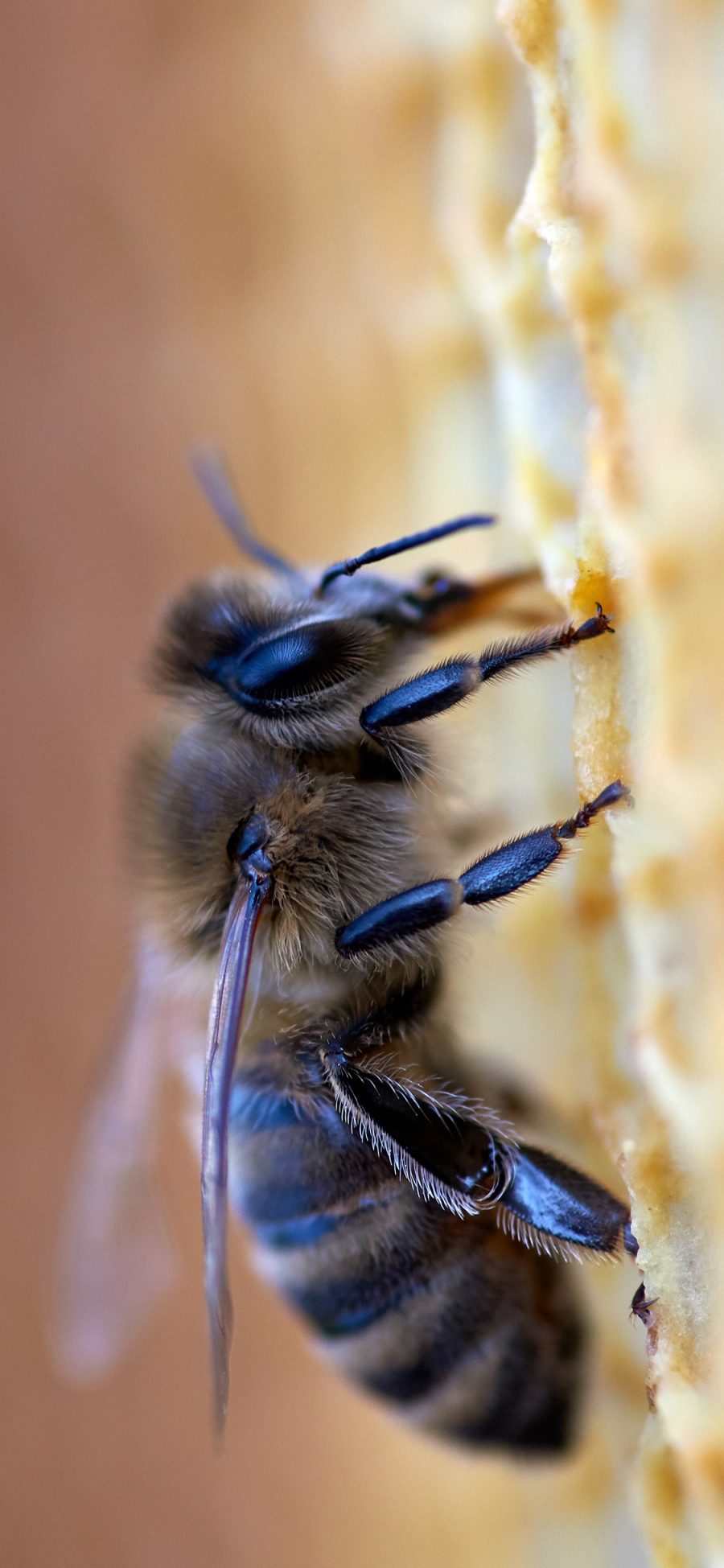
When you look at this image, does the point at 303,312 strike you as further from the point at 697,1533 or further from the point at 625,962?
the point at 697,1533

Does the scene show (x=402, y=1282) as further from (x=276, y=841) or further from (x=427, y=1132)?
(x=276, y=841)

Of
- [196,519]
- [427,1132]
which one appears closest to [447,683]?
[427,1132]

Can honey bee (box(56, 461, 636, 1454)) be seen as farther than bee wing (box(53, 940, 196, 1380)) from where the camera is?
No

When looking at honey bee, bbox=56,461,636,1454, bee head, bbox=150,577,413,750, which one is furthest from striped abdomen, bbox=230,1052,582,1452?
bee head, bbox=150,577,413,750

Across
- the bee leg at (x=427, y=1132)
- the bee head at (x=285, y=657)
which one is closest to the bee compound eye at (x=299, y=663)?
the bee head at (x=285, y=657)

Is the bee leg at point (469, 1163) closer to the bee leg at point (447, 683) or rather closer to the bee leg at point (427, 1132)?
the bee leg at point (427, 1132)

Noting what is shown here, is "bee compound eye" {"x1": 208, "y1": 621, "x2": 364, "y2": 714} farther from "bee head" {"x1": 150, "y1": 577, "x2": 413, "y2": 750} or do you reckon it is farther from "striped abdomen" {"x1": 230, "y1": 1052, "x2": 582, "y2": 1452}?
"striped abdomen" {"x1": 230, "y1": 1052, "x2": 582, "y2": 1452}
